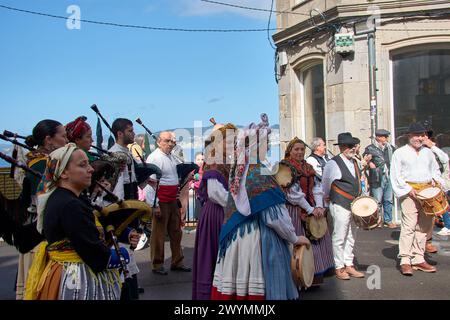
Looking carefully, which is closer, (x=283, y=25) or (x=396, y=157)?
(x=396, y=157)

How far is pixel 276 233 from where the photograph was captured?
4.25 m

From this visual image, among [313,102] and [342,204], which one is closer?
[342,204]

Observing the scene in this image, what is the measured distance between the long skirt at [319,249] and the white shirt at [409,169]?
49.8 inches

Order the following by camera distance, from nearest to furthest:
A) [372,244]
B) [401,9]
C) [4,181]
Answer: [4,181] < [372,244] < [401,9]

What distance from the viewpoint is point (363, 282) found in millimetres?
6656

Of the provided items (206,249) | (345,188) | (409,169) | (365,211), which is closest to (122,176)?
(206,249)

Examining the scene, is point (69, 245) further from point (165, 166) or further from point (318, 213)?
point (165, 166)

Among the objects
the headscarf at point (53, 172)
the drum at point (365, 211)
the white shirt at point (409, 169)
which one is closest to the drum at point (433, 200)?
the white shirt at point (409, 169)

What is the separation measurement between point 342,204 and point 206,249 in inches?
91.5

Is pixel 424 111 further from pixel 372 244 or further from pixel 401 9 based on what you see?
pixel 372 244

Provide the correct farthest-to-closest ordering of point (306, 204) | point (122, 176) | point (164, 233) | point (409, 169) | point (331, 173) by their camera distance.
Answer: point (164, 233) < point (409, 169) < point (331, 173) < point (306, 204) < point (122, 176)

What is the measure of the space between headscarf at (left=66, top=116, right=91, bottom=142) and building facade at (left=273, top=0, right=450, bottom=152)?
8.13 meters
